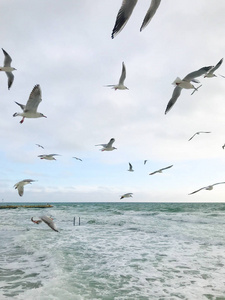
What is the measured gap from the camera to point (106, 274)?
9.09 meters

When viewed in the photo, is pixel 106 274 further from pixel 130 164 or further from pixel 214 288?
pixel 130 164

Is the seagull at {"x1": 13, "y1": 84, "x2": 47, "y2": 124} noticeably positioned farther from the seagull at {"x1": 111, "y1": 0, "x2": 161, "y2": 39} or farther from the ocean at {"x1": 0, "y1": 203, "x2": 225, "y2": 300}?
the ocean at {"x1": 0, "y1": 203, "x2": 225, "y2": 300}

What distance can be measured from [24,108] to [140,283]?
5.78 m

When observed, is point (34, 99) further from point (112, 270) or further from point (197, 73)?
point (112, 270)

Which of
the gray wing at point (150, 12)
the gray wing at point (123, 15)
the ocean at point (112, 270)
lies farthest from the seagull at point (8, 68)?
the gray wing at point (123, 15)

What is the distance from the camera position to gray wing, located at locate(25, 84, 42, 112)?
6.50 meters

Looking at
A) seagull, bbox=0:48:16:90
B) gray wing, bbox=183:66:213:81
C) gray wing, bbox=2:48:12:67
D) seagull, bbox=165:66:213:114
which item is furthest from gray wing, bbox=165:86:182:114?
gray wing, bbox=2:48:12:67

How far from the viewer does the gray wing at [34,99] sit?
650 cm

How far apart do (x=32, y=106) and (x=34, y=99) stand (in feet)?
0.99

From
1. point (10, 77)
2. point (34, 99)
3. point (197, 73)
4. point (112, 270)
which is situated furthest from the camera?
point (112, 270)

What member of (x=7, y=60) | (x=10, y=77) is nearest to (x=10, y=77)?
(x=10, y=77)

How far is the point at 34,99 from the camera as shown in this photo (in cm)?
673

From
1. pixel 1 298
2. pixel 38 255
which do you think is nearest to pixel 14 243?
pixel 38 255

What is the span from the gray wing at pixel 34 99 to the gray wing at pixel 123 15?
435cm
